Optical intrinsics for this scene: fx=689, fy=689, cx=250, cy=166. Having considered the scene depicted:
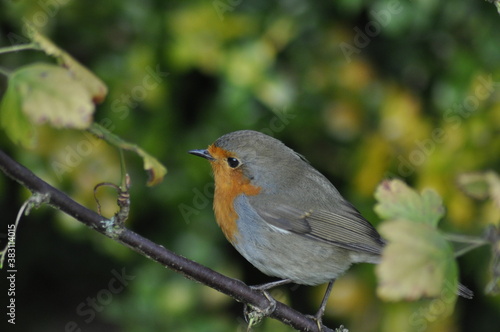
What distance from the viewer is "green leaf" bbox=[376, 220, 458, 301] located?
117 cm

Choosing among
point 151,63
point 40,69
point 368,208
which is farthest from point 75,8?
point 40,69

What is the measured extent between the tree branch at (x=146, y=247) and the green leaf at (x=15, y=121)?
10cm

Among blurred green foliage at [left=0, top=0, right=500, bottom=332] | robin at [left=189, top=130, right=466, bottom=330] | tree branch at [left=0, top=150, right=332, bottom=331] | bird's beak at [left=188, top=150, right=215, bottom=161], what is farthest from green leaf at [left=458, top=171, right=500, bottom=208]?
blurred green foliage at [left=0, top=0, right=500, bottom=332]

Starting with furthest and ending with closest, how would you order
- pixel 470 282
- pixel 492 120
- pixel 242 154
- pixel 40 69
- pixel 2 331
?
pixel 2 331, pixel 470 282, pixel 492 120, pixel 242 154, pixel 40 69

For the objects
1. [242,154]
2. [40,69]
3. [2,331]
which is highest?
[40,69]

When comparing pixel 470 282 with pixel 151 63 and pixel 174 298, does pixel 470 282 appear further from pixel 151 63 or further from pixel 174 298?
pixel 151 63

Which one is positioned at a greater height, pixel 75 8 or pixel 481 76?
pixel 481 76

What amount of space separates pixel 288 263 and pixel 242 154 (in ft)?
1.51

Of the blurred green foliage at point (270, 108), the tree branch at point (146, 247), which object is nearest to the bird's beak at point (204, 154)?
the tree branch at point (146, 247)

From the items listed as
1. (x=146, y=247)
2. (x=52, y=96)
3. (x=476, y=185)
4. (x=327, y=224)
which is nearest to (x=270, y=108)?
(x=327, y=224)

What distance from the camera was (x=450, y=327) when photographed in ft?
12.1

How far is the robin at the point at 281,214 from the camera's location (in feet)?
8.69

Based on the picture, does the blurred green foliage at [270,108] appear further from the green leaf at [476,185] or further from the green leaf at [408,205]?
the green leaf at [408,205]

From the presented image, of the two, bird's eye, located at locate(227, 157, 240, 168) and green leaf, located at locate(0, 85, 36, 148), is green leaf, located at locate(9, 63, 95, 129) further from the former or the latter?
bird's eye, located at locate(227, 157, 240, 168)
